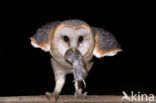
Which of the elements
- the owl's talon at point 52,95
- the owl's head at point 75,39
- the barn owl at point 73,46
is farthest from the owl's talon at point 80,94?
the owl's head at point 75,39

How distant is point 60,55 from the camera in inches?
93.7

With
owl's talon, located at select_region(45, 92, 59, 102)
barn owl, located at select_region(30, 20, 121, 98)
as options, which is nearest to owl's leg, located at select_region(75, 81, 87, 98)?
barn owl, located at select_region(30, 20, 121, 98)

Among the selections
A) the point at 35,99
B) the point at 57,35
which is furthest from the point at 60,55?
the point at 35,99

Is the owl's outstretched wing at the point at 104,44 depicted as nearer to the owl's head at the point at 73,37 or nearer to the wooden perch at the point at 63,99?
the owl's head at the point at 73,37

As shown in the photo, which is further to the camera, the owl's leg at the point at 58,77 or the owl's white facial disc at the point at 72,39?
the owl's leg at the point at 58,77

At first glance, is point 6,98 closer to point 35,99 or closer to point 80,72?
point 35,99

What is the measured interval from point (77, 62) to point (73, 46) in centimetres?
8

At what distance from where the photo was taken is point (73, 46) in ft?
7.60

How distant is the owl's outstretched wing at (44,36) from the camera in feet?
8.11

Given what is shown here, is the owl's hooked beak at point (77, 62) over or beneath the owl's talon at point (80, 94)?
over

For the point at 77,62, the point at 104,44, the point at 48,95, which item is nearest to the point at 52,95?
the point at 48,95

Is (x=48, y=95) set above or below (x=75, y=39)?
below

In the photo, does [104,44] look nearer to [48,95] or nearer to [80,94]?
[80,94]

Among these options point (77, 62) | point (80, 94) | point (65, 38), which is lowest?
point (80, 94)
